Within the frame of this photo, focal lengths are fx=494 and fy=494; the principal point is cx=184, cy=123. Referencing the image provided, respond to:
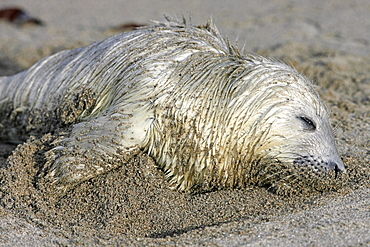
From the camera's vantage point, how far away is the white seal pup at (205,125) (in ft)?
13.0

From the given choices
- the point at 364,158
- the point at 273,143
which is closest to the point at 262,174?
the point at 273,143

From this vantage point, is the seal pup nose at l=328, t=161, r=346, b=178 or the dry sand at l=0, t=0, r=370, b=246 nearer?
the dry sand at l=0, t=0, r=370, b=246

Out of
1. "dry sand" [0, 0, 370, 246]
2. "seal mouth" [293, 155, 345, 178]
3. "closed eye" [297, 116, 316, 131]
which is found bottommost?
"dry sand" [0, 0, 370, 246]

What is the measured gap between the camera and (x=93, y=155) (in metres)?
4.07

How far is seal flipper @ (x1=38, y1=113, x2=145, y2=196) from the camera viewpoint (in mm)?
4027

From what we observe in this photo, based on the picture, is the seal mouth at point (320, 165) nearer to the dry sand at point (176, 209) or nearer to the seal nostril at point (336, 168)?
the seal nostril at point (336, 168)

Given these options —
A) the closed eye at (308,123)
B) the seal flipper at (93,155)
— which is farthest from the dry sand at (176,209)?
the closed eye at (308,123)

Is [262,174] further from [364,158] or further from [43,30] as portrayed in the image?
[43,30]

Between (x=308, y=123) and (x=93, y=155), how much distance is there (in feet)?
5.86

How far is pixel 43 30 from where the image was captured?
388 inches

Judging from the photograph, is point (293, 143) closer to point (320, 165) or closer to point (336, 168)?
point (320, 165)

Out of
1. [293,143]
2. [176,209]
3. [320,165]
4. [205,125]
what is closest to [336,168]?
[320,165]

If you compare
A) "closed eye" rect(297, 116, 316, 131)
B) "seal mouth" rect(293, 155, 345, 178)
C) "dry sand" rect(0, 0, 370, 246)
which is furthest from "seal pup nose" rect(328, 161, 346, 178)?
"closed eye" rect(297, 116, 316, 131)

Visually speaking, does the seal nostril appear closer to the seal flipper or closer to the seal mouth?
the seal mouth
